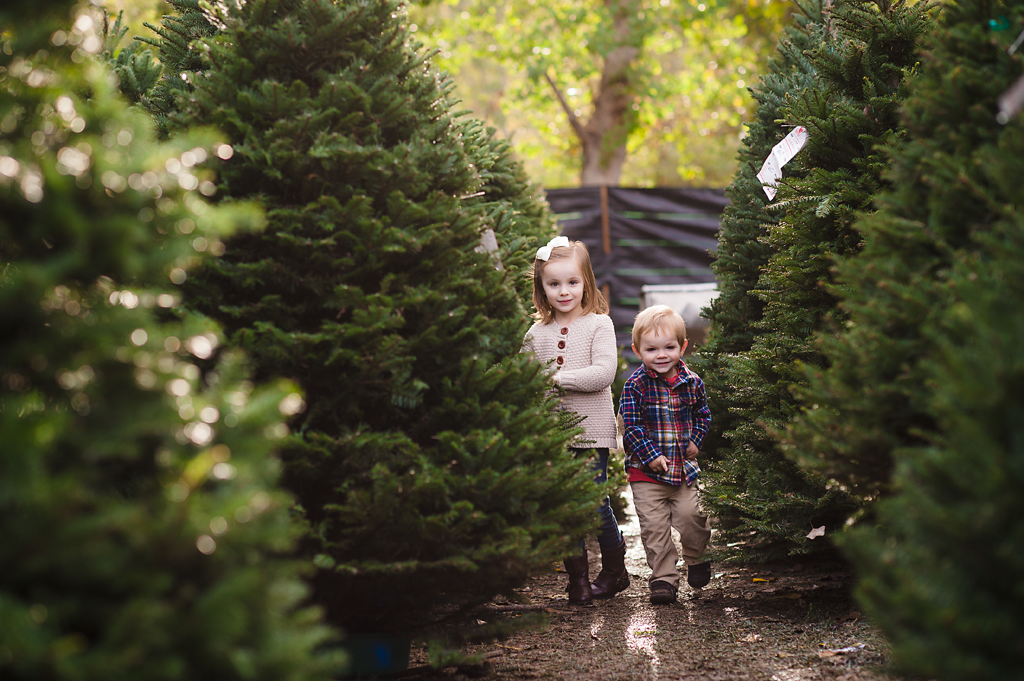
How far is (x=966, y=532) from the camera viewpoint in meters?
1.59

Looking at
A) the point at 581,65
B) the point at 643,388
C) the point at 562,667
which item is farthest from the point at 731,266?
the point at 581,65

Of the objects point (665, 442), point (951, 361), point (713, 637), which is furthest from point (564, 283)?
point (951, 361)

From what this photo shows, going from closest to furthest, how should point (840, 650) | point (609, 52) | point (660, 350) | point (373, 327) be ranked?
point (373, 327) < point (840, 650) < point (660, 350) < point (609, 52)

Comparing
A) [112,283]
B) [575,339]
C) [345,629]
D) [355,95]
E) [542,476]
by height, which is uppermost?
[355,95]

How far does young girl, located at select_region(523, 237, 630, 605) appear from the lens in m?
4.74

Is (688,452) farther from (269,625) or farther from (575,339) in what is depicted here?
(269,625)

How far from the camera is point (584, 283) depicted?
5094 millimetres

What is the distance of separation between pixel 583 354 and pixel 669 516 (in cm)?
113

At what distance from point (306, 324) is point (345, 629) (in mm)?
1140

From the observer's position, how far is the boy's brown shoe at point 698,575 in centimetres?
476

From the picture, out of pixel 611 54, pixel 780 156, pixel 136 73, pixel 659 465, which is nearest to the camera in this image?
pixel 780 156

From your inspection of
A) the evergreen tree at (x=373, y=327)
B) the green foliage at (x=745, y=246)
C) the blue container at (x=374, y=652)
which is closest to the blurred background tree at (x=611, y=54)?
the green foliage at (x=745, y=246)

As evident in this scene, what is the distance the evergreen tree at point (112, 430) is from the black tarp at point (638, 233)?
11755 mm

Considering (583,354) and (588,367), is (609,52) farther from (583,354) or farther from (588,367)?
(588,367)
